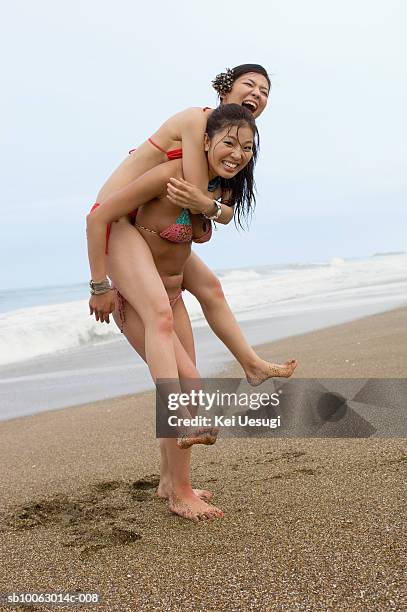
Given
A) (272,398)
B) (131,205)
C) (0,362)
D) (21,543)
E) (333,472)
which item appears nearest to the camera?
(21,543)

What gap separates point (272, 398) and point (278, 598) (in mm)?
3044

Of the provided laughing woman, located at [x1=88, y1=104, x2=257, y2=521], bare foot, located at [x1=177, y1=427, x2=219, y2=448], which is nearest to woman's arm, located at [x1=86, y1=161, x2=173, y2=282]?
laughing woman, located at [x1=88, y1=104, x2=257, y2=521]

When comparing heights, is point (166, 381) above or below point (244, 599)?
above

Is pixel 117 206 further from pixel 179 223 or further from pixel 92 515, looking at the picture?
pixel 92 515

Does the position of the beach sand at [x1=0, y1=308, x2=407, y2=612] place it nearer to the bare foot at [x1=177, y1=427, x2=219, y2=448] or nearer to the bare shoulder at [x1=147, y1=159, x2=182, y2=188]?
the bare foot at [x1=177, y1=427, x2=219, y2=448]

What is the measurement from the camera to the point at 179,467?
3.05m

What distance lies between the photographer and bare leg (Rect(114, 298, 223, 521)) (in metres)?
2.90

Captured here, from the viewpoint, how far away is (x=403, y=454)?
334 cm

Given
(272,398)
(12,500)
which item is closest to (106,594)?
(12,500)

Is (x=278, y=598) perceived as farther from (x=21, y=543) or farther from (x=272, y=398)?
(x=272, y=398)

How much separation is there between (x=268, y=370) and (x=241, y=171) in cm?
100

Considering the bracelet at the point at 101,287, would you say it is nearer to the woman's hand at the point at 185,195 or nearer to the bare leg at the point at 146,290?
the bare leg at the point at 146,290

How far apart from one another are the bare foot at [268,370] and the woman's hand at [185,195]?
36.0 inches

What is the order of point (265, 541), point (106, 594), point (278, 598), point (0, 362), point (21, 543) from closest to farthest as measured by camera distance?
1. point (278, 598)
2. point (106, 594)
3. point (265, 541)
4. point (21, 543)
5. point (0, 362)
